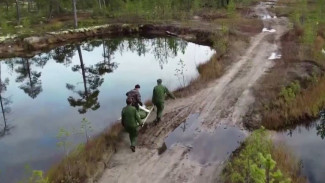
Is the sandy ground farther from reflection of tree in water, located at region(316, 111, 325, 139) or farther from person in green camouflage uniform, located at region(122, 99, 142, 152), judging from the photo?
reflection of tree in water, located at region(316, 111, 325, 139)

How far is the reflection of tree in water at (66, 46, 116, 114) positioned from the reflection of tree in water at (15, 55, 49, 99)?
2.55m

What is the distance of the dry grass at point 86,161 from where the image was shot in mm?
12016

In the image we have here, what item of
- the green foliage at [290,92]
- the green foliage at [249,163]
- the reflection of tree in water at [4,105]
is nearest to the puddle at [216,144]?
the green foliage at [249,163]

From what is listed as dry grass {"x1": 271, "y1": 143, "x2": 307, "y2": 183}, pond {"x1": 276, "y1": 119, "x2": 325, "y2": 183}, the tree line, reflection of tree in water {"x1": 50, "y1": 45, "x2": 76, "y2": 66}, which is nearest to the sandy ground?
dry grass {"x1": 271, "y1": 143, "x2": 307, "y2": 183}

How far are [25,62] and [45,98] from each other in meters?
12.3

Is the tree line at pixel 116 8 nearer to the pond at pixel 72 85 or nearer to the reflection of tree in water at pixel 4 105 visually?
the pond at pixel 72 85

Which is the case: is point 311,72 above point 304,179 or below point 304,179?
above

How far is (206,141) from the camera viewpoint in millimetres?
15094

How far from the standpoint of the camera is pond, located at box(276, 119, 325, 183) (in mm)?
13227

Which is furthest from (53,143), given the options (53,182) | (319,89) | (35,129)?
(319,89)

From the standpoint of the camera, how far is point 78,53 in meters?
37.5

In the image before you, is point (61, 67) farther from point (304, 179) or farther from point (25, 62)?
point (304, 179)

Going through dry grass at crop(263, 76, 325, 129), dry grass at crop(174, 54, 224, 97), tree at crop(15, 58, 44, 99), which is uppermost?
dry grass at crop(174, 54, 224, 97)

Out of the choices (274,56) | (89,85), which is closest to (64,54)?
(89,85)
